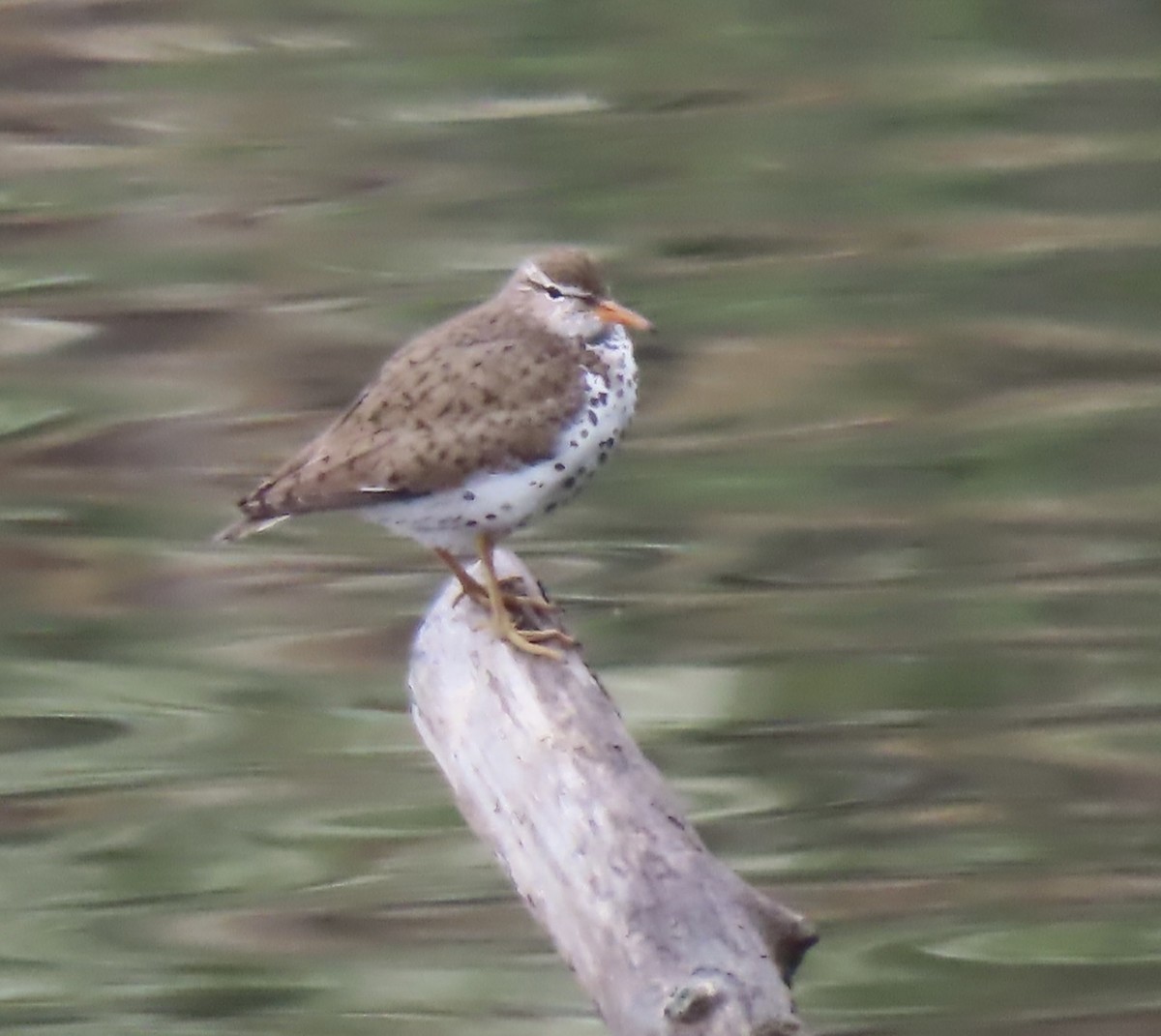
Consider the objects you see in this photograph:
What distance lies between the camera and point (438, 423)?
17.7 ft

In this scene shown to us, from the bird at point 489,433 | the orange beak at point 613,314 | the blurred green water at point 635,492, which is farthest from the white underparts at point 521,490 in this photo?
the blurred green water at point 635,492

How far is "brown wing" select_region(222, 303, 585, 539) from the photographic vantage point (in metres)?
5.29

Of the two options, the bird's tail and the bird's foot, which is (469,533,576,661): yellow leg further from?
the bird's tail

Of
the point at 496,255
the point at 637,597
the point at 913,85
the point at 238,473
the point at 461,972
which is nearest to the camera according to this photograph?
the point at 461,972

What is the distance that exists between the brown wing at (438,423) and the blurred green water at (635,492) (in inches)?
93.2

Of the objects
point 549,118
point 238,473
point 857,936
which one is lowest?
point 857,936

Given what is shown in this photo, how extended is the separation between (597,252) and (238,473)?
1.95 m

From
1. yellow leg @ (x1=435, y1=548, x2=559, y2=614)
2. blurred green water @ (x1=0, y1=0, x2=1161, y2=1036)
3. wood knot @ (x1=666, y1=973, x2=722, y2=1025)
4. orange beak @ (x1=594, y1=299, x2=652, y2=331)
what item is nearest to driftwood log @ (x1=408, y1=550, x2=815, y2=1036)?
wood knot @ (x1=666, y1=973, x2=722, y2=1025)

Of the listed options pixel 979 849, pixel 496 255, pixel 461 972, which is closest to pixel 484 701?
pixel 461 972

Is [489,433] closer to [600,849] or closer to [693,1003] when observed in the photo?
[600,849]

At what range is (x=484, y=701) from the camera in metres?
5.15

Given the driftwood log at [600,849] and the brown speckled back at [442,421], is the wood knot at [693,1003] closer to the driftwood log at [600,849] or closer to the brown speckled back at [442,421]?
the driftwood log at [600,849]

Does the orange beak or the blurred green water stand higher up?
the orange beak

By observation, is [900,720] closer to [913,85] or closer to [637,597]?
[637,597]
